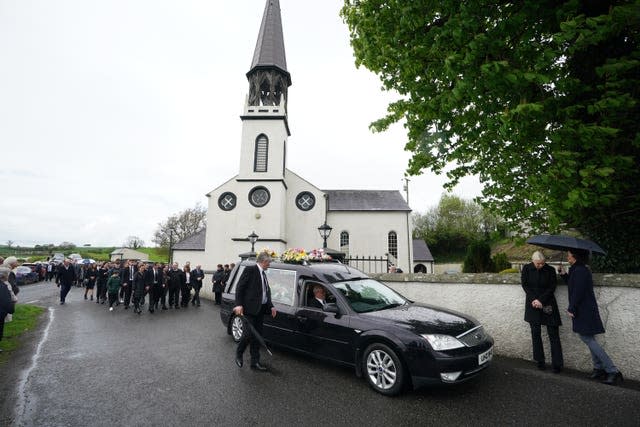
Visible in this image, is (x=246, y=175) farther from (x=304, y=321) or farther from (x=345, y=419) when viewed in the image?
(x=345, y=419)

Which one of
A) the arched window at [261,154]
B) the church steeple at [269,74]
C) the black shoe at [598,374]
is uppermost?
the church steeple at [269,74]

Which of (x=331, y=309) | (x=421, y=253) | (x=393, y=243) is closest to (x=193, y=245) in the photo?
(x=393, y=243)

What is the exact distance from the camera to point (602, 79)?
16.8 feet

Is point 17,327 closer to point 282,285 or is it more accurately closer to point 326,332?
point 282,285

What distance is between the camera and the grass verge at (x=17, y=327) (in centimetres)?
660

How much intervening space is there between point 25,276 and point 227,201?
60.6 ft

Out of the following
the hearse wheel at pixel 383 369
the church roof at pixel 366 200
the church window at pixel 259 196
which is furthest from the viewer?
the church roof at pixel 366 200

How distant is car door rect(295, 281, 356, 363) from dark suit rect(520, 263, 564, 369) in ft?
10.4

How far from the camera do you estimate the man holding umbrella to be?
5.24m

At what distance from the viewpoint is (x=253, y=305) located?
526 centimetres

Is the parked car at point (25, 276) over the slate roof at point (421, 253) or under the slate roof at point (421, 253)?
under

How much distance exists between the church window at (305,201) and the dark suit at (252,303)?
20.5 meters

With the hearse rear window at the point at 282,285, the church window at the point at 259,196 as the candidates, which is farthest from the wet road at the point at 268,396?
the church window at the point at 259,196

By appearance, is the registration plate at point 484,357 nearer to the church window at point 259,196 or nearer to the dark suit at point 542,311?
the dark suit at point 542,311
